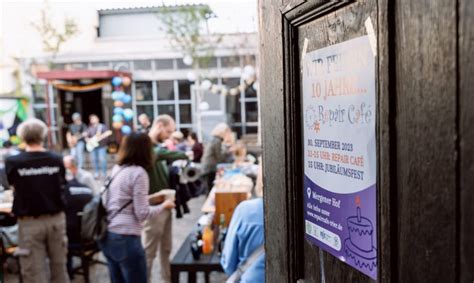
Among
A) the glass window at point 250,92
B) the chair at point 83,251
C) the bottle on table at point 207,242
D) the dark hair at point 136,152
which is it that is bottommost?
the chair at point 83,251

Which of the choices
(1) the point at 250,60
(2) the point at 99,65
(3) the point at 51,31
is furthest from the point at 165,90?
(3) the point at 51,31

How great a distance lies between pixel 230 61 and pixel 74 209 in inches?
535

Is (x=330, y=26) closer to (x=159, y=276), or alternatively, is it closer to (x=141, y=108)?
(x=159, y=276)

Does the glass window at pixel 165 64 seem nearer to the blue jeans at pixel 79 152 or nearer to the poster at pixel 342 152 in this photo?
the blue jeans at pixel 79 152

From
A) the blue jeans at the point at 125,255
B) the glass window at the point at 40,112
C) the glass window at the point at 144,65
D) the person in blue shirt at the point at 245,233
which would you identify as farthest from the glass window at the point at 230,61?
the person in blue shirt at the point at 245,233

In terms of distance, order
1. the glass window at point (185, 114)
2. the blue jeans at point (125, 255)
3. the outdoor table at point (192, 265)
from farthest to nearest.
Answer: the glass window at point (185, 114), the blue jeans at point (125, 255), the outdoor table at point (192, 265)

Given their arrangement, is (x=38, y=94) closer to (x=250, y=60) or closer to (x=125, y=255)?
(x=250, y=60)

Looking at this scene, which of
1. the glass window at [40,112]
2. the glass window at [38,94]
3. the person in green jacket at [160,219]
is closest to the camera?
the person in green jacket at [160,219]

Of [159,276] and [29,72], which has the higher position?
[29,72]

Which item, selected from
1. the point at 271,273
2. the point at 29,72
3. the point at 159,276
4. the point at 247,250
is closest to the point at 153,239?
the point at 159,276

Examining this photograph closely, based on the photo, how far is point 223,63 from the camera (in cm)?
1830

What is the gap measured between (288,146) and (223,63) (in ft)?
56.4

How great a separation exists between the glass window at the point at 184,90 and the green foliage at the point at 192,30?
1731 mm

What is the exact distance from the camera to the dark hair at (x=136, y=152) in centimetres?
384
